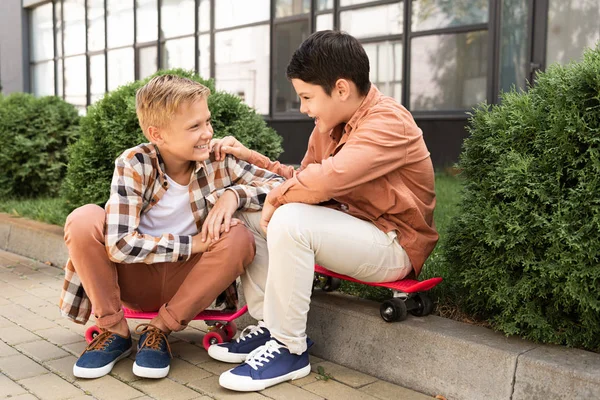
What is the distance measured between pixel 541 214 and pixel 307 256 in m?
0.90

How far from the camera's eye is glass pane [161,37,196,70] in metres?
14.1

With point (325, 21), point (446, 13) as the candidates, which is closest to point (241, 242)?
point (446, 13)

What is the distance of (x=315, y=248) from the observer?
2684mm

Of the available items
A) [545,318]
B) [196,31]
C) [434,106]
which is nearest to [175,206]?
[545,318]

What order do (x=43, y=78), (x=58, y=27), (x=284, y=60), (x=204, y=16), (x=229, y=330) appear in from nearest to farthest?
1. (x=229, y=330)
2. (x=284, y=60)
3. (x=204, y=16)
4. (x=58, y=27)
5. (x=43, y=78)

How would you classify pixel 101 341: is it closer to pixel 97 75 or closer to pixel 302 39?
pixel 302 39

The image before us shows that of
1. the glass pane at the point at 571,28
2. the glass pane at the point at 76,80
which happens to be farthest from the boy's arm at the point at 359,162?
the glass pane at the point at 76,80

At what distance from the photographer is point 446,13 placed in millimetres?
9406

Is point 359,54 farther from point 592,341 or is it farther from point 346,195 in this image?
point 592,341

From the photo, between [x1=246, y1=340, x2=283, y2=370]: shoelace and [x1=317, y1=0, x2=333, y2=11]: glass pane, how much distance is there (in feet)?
30.1

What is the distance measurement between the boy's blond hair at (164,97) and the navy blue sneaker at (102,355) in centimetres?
95

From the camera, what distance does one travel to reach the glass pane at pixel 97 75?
55.9ft

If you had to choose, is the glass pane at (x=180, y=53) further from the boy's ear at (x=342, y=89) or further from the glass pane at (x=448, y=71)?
the boy's ear at (x=342, y=89)

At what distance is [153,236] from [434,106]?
7445 millimetres
